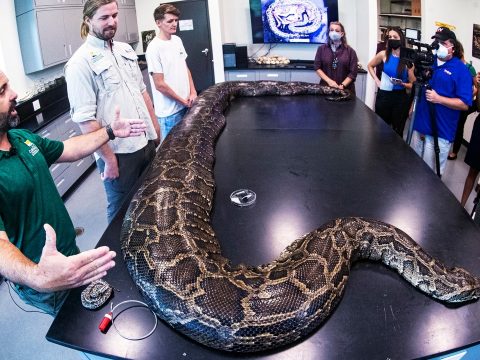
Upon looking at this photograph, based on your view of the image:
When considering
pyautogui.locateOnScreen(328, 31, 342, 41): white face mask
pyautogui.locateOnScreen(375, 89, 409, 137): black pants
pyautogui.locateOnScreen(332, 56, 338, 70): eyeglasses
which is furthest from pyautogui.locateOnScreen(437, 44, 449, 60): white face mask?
pyautogui.locateOnScreen(332, 56, 338, 70): eyeglasses

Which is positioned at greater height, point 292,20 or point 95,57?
point 292,20

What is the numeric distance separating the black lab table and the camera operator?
0.44 meters

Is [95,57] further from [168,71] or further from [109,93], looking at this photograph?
[168,71]

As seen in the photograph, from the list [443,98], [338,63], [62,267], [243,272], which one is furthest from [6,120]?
[338,63]

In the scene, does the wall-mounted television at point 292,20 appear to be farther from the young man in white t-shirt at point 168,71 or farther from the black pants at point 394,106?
the young man in white t-shirt at point 168,71

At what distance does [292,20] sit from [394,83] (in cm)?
378

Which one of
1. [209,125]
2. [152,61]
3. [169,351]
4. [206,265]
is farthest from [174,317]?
[152,61]

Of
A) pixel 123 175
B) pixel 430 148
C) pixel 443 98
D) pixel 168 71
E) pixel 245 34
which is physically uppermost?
pixel 245 34

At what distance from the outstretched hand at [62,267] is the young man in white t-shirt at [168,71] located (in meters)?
2.82

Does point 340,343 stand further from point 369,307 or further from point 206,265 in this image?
point 206,265

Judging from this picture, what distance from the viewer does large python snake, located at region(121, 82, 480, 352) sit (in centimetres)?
149

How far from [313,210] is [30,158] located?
1.61m

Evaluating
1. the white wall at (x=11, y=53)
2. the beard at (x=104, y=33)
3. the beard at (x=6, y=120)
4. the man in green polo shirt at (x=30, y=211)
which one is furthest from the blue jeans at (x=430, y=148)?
the white wall at (x=11, y=53)

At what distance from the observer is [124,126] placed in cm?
253
